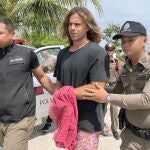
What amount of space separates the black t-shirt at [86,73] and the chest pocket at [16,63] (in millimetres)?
645

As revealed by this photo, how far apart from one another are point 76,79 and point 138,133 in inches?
27.3

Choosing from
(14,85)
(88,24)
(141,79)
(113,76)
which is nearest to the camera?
(141,79)

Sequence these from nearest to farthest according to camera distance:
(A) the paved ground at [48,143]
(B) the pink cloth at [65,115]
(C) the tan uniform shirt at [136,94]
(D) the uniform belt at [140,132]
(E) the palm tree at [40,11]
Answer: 1. (C) the tan uniform shirt at [136,94]
2. (D) the uniform belt at [140,132]
3. (B) the pink cloth at [65,115]
4. (A) the paved ground at [48,143]
5. (E) the palm tree at [40,11]

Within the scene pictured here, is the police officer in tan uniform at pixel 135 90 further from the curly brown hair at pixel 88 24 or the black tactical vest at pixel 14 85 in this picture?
the black tactical vest at pixel 14 85

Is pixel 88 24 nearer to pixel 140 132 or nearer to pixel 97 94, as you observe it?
pixel 97 94

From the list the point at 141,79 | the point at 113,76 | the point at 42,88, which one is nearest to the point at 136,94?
the point at 141,79

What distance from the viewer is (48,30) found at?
1088 cm

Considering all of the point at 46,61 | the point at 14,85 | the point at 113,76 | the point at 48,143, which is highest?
the point at 14,85

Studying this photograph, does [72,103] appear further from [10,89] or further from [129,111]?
[10,89]

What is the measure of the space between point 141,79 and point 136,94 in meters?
0.16

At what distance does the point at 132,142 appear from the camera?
3590 millimetres

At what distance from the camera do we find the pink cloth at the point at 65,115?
3.61m

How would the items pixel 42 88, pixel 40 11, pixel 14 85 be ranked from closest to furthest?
pixel 14 85 < pixel 42 88 < pixel 40 11

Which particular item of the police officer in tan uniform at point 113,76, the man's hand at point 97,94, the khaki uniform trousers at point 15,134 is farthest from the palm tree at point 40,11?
the man's hand at point 97,94
